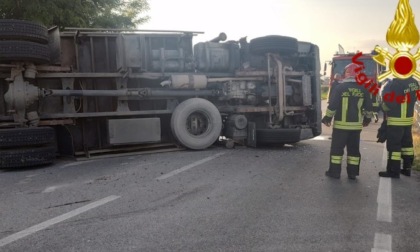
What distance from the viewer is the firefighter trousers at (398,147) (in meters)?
5.52

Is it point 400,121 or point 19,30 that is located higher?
point 19,30

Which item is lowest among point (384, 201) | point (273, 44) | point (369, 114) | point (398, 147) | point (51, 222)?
point (384, 201)

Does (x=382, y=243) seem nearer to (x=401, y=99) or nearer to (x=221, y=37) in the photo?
(x=401, y=99)

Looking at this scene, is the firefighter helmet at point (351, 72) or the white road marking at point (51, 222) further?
the firefighter helmet at point (351, 72)

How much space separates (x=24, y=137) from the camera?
6.01 m

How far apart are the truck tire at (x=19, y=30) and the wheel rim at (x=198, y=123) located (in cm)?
309

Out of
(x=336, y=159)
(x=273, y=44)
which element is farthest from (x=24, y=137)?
(x=273, y=44)

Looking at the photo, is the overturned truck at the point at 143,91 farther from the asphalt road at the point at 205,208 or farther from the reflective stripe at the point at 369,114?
the reflective stripe at the point at 369,114

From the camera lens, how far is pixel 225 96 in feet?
26.4

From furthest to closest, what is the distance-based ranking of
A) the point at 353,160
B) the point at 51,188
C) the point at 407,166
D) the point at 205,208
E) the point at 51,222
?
the point at 407,166 → the point at 353,160 → the point at 51,188 → the point at 205,208 → the point at 51,222

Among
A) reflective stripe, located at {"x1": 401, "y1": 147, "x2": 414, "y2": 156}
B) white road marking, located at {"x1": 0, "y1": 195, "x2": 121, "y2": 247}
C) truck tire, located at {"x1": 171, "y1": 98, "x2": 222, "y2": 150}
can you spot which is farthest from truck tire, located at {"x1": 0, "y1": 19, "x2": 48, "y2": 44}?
reflective stripe, located at {"x1": 401, "y1": 147, "x2": 414, "y2": 156}

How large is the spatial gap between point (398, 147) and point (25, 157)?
18.4 ft

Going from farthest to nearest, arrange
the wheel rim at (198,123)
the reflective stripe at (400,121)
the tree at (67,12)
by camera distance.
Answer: the tree at (67,12) → the wheel rim at (198,123) → the reflective stripe at (400,121)

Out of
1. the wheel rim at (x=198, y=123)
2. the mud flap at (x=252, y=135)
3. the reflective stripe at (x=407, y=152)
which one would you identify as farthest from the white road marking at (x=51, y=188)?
the reflective stripe at (x=407, y=152)
